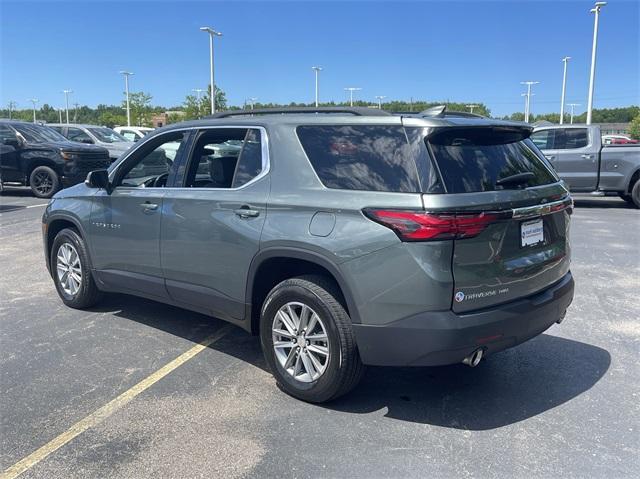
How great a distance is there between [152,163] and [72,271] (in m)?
1.29

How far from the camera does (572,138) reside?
13.2m

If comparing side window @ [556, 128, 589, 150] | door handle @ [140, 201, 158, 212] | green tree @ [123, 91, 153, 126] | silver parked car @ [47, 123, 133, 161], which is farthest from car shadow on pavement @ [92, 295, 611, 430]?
green tree @ [123, 91, 153, 126]

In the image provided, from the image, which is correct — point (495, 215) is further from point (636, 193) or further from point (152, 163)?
point (636, 193)

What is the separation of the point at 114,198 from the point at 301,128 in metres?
2.01

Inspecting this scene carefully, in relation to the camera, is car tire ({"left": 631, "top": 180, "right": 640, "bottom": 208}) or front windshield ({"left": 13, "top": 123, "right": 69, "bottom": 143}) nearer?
car tire ({"left": 631, "top": 180, "right": 640, "bottom": 208})

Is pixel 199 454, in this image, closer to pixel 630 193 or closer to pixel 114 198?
pixel 114 198

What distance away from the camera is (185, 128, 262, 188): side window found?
157 inches

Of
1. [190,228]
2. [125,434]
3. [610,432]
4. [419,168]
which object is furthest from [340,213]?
[610,432]

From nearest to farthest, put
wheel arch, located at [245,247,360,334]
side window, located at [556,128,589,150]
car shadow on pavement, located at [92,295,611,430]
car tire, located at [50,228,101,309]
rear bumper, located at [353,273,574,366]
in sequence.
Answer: rear bumper, located at [353,273,574,366] → wheel arch, located at [245,247,360,334] → car shadow on pavement, located at [92,295,611,430] → car tire, located at [50,228,101,309] → side window, located at [556,128,589,150]

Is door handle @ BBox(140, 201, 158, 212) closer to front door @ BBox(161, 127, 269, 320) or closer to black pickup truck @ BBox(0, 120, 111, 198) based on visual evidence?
front door @ BBox(161, 127, 269, 320)

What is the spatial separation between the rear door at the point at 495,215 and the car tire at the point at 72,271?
3.56 metres

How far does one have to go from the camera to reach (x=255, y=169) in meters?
3.93

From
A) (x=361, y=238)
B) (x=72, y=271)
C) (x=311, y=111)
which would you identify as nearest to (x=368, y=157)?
(x=361, y=238)

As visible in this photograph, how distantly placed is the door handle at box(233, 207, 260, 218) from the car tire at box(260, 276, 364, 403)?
500 mm
